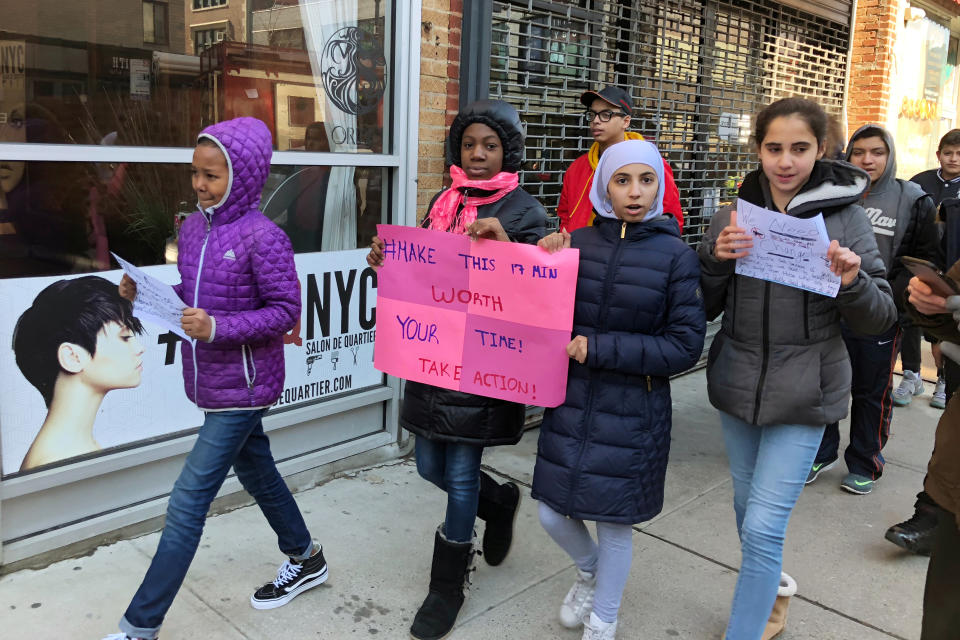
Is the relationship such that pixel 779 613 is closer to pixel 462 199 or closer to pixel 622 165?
pixel 622 165

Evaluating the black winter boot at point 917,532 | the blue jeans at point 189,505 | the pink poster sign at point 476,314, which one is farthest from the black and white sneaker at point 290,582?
the black winter boot at point 917,532

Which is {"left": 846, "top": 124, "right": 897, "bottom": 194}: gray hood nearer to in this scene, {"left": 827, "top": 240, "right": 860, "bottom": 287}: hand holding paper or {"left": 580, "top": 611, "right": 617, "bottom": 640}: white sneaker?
{"left": 827, "top": 240, "right": 860, "bottom": 287}: hand holding paper

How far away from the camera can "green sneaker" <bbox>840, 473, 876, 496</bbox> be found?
4.39m

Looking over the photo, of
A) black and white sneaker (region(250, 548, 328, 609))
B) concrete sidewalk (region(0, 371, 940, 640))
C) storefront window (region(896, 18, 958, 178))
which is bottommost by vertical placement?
concrete sidewalk (region(0, 371, 940, 640))

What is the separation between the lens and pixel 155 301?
2.40 m

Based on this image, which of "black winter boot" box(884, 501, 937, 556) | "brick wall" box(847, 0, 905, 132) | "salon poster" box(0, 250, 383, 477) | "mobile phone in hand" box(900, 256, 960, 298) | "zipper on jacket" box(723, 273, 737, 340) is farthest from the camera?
"brick wall" box(847, 0, 905, 132)

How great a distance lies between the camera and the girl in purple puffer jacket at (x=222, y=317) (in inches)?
99.8

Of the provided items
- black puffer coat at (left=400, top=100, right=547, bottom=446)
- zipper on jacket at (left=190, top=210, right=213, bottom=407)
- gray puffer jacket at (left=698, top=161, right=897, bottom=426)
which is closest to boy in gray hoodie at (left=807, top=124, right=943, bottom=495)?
gray puffer jacket at (left=698, top=161, right=897, bottom=426)

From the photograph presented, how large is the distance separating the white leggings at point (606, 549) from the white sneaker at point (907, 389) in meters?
4.29

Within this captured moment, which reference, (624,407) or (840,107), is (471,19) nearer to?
(624,407)

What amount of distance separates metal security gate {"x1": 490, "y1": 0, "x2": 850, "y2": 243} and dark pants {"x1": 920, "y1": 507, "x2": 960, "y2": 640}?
349 centimetres

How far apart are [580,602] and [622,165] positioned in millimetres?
1581

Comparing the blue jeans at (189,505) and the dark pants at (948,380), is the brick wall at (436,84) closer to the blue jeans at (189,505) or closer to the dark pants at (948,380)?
the blue jeans at (189,505)

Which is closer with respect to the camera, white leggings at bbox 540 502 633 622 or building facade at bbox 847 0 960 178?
white leggings at bbox 540 502 633 622
